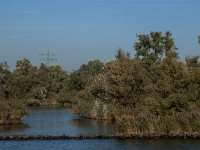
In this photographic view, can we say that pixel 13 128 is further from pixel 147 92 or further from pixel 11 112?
pixel 147 92

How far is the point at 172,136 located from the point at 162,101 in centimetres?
722

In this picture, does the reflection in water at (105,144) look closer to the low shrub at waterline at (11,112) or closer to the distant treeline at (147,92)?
the distant treeline at (147,92)

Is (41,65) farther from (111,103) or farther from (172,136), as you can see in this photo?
(172,136)

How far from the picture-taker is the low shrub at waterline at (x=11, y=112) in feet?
177

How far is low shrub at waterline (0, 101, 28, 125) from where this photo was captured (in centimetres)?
5381

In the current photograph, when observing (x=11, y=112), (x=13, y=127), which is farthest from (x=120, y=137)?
(x=11, y=112)

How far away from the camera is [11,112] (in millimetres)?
54781

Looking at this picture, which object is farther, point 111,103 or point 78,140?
point 111,103

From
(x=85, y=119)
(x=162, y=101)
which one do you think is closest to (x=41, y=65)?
(x=85, y=119)

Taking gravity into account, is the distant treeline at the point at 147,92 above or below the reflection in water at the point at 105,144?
above

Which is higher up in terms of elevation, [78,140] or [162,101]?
[162,101]

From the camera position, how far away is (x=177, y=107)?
42.8 m

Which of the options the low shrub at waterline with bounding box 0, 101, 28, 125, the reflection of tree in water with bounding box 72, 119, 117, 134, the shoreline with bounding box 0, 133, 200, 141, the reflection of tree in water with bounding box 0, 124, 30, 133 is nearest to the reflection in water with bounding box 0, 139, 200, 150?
the shoreline with bounding box 0, 133, 200, 141

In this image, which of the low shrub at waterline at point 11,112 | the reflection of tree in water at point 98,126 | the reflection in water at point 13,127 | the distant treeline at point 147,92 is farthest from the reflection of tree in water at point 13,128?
the distant treeline at point 147,92
